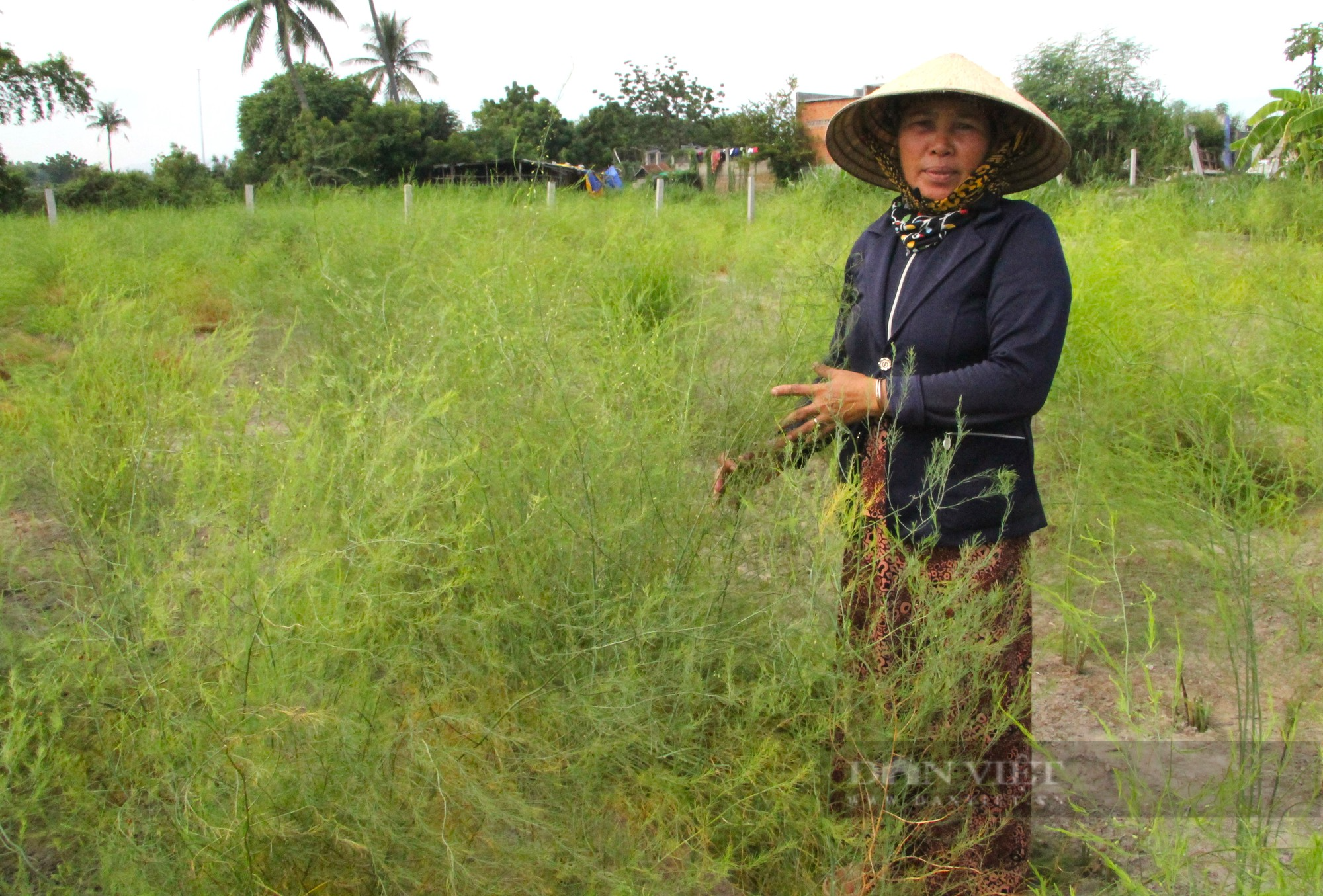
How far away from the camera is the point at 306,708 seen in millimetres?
1157

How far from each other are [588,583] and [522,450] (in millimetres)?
215

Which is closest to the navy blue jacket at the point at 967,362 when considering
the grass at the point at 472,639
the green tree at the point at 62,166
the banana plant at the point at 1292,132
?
the grass at the point at 472,639

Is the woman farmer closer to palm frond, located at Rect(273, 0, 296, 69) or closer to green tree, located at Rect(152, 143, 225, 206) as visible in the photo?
green tree, located at Rect(152, 143, 225, 206)

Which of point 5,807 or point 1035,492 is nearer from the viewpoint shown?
point 5,807

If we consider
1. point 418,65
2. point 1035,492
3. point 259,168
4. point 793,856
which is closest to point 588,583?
point 793,856

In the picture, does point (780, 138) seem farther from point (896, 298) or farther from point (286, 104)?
point (896, 298)

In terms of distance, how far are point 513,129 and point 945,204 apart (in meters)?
4.59

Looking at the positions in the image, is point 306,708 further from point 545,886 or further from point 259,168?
point 259,168

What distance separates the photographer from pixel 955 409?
1.40m

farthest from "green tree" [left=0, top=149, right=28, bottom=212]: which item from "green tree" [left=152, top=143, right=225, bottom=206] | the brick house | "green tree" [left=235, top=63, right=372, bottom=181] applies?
the brick house

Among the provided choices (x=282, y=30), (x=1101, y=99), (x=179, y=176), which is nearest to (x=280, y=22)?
(x=282, y=30)

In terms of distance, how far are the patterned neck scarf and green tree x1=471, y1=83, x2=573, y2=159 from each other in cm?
76

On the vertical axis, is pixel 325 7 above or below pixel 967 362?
above

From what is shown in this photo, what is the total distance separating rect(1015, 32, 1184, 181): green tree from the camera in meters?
20.3
